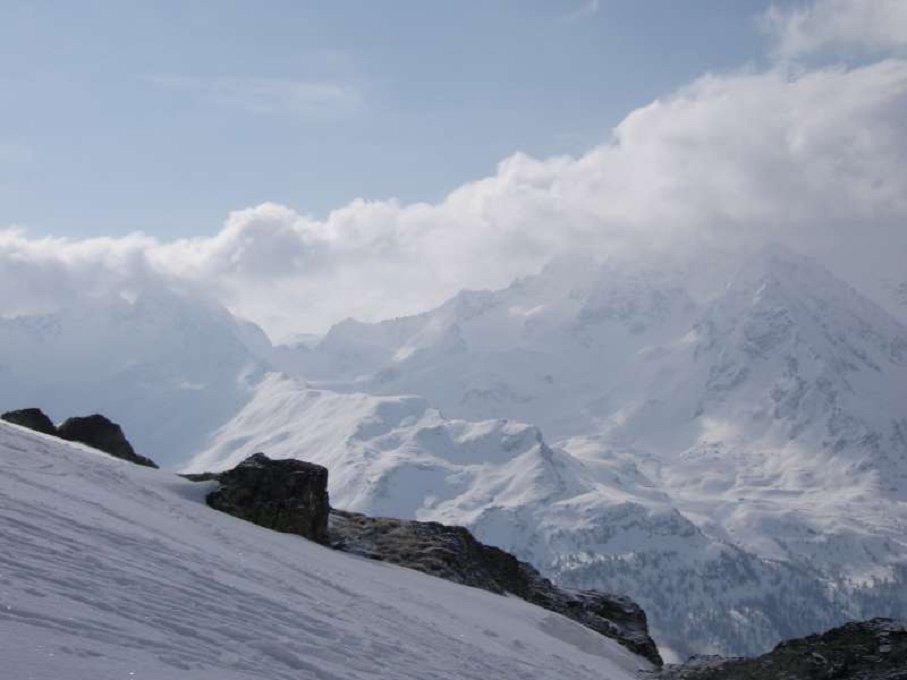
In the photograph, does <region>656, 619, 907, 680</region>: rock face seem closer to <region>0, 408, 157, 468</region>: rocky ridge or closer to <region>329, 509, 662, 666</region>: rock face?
<region>329, 509, 662, 666</region>: rock face

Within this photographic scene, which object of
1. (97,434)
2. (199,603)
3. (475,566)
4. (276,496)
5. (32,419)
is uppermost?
(97,434)

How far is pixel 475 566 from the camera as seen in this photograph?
38.8 meters

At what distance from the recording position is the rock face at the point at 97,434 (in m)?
41.9

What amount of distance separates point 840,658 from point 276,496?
712 inches

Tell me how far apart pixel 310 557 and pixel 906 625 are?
48.6ft

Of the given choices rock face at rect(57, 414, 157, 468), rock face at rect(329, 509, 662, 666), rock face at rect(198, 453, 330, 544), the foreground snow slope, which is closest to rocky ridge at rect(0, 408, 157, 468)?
rock face at rect(57, 414, 157, 468)

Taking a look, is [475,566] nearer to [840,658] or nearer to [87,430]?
[87,430]

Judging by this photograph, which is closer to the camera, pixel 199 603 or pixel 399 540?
pixel 199 603

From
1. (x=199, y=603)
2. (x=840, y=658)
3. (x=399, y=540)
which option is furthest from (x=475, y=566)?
A: (x=199, y=603)

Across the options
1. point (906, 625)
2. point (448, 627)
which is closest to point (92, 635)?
point (448, 627)

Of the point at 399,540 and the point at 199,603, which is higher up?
the point at 399,540

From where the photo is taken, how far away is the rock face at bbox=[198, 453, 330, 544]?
33750mm

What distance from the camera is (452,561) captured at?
37.7 meters

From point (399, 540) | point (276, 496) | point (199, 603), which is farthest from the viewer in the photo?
point (399, 540)
